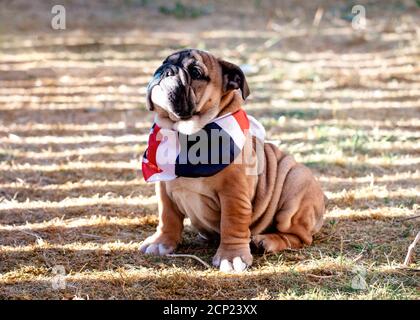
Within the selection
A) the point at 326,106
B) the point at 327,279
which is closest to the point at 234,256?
the point at 327,279

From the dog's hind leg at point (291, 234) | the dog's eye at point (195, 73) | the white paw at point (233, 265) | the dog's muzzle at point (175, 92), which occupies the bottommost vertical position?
the white paw at point (233, 265)

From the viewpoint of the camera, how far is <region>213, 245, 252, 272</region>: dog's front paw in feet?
11.1

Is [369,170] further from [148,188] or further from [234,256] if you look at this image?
[234,256]

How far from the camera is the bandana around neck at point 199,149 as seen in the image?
3.37 metres

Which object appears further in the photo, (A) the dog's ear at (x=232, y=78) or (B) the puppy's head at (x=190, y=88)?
(A) the dog's ear at (x=232, y=78)

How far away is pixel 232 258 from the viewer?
11.2 feet

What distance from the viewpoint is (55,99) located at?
6699 millimetres

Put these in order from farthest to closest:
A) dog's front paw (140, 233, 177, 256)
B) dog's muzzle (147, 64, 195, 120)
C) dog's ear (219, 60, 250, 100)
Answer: dog's front paw (140, 233, 177, 256), dog's ear (219, 60, 250, 100), dog's muzzle (147, 64, 195, 120)

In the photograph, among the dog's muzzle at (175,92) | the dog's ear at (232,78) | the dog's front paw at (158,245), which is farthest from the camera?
the dog's front paw at (158,245)

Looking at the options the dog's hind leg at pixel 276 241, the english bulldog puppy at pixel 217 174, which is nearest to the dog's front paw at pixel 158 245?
the english bulldog puppy at pixel 217 174

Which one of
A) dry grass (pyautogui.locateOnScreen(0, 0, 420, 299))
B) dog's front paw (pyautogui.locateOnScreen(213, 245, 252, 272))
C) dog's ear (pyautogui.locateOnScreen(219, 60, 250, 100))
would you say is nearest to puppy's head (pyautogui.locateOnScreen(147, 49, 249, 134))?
dog's ear (pyautogui.locateOnScreen(219, 60, 250, 100))

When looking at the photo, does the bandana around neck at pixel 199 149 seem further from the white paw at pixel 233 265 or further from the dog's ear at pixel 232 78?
the white paw at pixel 233 265

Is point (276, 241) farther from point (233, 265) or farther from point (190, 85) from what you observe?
point (190, 85)

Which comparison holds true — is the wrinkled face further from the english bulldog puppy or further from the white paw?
the white paw
